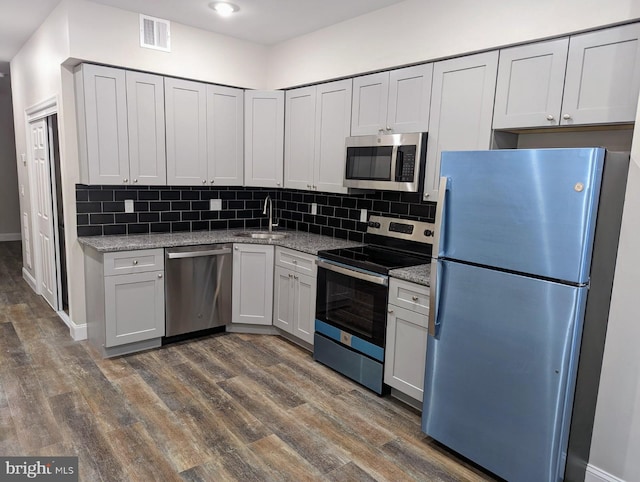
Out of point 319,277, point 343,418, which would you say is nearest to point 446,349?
point 343,418

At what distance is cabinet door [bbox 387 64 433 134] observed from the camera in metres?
2.97

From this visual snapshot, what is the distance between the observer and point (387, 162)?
3.17m

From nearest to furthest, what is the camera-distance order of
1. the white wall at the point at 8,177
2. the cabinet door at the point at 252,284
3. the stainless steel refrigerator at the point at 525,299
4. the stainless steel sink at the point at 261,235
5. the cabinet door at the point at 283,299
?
the stainless steel refrigerator at the point at 525,299
the cabinet door at the point at 283,299
the cabinet door at the point at 252,284
the stainless steel sink at the point at 261,235
the white wall at the point at 8,177

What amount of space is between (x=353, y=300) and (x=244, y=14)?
2.42 meters

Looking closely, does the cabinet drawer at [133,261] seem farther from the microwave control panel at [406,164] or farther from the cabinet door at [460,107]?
the cabinet door at [460,107]

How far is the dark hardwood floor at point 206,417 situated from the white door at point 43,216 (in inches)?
32.0

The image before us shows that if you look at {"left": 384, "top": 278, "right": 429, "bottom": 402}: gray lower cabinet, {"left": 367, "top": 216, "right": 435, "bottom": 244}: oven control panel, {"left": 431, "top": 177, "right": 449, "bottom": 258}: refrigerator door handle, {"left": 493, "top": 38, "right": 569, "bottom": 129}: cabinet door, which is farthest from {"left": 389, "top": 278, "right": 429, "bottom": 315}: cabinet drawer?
{"left": 493, "top": 38, "right": 569, "bottom": 129}: cabinet door

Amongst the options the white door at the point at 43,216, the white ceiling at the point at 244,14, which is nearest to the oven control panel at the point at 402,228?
the white ceiling at the point at 244,14

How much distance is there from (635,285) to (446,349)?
90 cm

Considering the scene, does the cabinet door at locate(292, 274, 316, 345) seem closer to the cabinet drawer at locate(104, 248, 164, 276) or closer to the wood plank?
the cabinet drawer at locate(104, 248, 164, 276)

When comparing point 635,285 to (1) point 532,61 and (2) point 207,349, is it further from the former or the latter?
(2) point 207,349

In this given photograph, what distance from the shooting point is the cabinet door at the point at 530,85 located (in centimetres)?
232

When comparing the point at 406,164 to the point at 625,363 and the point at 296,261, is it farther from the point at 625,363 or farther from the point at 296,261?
the point at 625,363

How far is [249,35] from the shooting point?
13.4 ft
